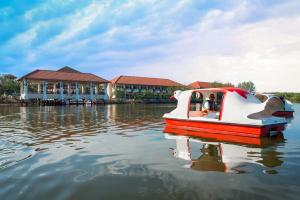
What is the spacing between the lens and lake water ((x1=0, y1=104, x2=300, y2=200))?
5488mm

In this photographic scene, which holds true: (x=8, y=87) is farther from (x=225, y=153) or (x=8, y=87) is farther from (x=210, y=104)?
(x=225, y=153)

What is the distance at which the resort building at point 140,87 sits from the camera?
3206 inches

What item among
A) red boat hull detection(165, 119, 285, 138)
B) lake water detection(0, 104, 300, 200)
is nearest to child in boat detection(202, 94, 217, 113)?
red boat hull detection(165, 119, 285, 138)

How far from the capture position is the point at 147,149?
9.86 m

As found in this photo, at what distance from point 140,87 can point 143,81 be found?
7.39ft

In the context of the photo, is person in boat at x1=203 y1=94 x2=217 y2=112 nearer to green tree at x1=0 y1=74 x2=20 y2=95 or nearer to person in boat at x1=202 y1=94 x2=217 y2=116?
person in boat at x1=202 y1=94 x2=217 y2=116

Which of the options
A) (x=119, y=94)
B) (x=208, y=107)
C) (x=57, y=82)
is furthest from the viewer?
(x=119, y=94)

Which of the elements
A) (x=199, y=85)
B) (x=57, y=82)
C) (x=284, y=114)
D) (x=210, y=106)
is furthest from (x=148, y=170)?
(x=199, y=85)

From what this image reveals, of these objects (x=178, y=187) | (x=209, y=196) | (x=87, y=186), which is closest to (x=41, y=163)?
(x=87, y=186)

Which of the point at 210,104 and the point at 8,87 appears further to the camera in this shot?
the point at 8,87

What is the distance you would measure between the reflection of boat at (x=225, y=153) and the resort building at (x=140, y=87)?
6850 centimetres

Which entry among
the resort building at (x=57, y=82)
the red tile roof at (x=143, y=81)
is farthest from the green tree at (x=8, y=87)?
the red tile roof at (x=143, y=81)

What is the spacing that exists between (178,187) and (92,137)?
25.1ft

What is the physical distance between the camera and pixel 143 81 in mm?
87688
